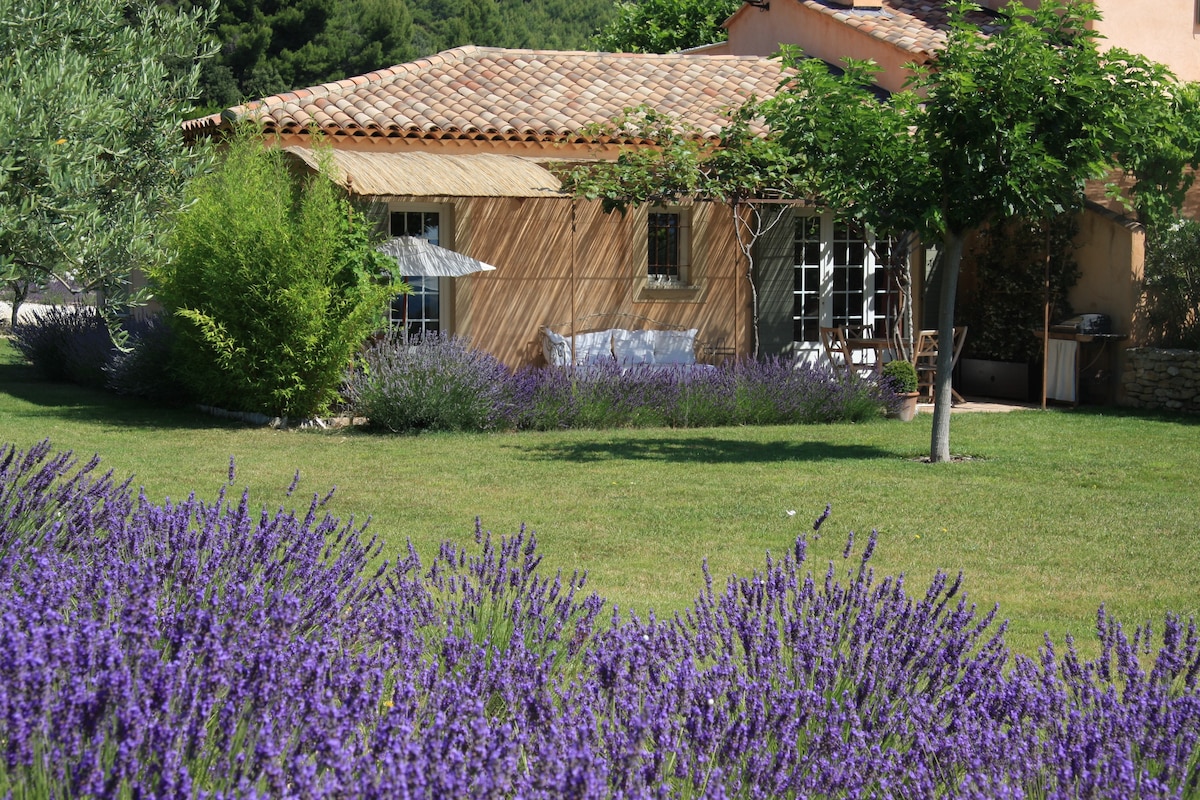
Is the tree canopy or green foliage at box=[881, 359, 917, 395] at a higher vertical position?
the tree canopy

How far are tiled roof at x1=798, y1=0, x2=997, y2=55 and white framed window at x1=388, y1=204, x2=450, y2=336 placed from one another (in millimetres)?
6893

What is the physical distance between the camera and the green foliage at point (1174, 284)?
15781 mm

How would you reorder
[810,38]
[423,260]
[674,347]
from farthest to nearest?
[810,38] → [674,347] → [423,260]

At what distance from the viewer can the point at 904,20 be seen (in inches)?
781

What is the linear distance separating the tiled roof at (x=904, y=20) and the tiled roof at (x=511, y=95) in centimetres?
133

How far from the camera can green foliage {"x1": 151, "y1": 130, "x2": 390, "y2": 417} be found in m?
13.0

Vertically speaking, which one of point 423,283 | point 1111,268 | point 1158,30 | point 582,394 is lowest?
point 582,394

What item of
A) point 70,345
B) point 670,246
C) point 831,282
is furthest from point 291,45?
point 831,282

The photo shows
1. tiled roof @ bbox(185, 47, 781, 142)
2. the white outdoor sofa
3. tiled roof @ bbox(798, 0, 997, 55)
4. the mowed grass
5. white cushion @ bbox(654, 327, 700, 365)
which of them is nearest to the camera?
the mowed grass

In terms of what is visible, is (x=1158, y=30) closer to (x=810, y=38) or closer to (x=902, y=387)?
(x=810, y=38)

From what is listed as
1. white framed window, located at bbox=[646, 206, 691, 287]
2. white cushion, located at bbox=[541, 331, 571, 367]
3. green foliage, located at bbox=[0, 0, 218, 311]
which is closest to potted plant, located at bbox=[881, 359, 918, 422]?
white framed window, located at bbox=[646, 206, 691, 287]

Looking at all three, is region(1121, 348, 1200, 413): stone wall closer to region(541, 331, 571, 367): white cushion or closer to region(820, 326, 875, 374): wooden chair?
region(820, 326, 875, 374): wooden chair

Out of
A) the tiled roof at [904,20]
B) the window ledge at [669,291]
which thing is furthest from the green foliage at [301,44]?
the window ledge at [669,291]

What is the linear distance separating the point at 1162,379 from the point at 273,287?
33.7ft
